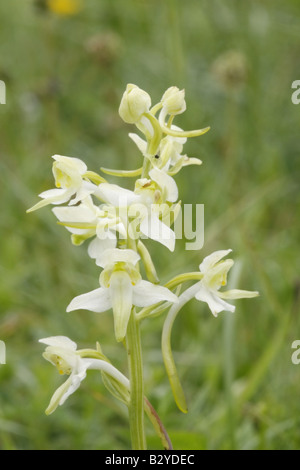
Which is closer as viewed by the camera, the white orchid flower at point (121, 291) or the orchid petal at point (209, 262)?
the white orchid flower at point (121, 291)

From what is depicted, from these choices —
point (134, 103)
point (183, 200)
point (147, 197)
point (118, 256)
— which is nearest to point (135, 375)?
point (118, 256)

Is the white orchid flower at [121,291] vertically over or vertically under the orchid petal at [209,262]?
under

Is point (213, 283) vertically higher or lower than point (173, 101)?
lower

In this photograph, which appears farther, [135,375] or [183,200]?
[183,200]

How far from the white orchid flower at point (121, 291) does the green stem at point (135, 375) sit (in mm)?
47

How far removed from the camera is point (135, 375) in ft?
4.49

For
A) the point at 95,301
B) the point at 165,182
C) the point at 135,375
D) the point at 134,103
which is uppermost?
the point at 134,103

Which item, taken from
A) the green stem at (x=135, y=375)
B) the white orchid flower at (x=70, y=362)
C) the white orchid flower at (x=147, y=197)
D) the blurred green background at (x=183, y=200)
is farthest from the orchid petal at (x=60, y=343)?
the blurred green background at (x=183, y=200)

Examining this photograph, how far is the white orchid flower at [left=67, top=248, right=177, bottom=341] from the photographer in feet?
4.33

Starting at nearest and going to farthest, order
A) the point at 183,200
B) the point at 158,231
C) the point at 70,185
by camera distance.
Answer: the point at 158,231 < the point at 70,185 < the point at 183,200

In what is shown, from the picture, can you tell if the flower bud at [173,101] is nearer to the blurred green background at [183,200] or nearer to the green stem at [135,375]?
the green stem at [135,375]

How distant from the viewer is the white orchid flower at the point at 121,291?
1319 mm

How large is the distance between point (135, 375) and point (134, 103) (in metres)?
0.56

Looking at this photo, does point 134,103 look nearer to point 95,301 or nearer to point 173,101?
point 173,101
